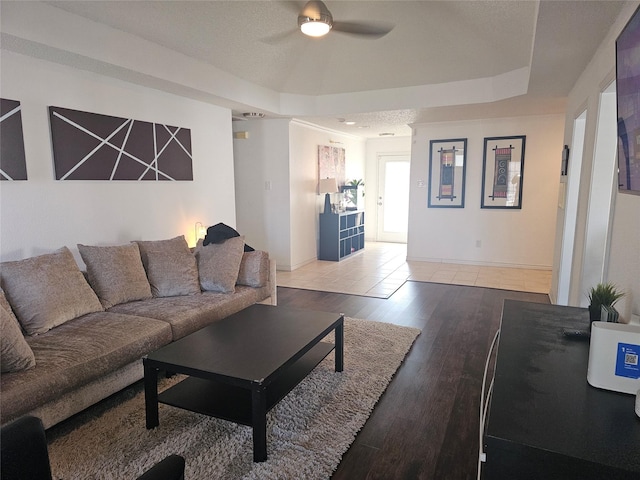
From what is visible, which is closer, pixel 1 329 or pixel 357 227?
pixel 1 329

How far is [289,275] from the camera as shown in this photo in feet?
18.5

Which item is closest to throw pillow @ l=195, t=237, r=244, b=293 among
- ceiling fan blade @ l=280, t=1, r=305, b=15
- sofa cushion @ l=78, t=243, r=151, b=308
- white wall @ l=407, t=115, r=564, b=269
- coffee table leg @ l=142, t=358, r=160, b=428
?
sofa cushion @ l=78, t=243, r=151, b=308

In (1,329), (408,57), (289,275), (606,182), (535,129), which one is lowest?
(289,275)

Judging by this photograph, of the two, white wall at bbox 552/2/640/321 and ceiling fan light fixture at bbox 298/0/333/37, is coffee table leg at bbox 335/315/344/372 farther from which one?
ceiling fan light fixture at bbox 298/0/333/37

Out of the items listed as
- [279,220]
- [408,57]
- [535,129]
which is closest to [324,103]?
[408,57]

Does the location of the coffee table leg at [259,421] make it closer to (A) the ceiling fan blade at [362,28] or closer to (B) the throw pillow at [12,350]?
(B) the throw pillow at [12,350]

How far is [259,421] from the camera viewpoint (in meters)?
1.80

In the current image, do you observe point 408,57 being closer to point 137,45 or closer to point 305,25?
point 305,25

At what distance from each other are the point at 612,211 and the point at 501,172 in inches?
162

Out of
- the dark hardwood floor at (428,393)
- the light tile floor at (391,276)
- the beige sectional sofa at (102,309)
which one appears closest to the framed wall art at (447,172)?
the light tile floor at (391,276)

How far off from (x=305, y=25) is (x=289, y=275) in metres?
3.55

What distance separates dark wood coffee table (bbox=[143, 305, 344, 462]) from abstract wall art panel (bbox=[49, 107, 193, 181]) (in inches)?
69.7

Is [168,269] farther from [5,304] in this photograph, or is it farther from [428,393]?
[428,393]

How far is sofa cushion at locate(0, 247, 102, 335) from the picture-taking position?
2299 millimetres
